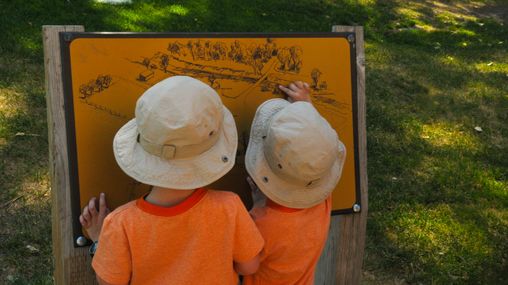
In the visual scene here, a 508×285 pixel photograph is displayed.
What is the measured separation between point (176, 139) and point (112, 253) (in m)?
0.40

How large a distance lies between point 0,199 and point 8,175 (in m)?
0.23

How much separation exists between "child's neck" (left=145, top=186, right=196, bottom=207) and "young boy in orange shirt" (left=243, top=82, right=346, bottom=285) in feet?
1.07

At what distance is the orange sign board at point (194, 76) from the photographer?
1.95 m

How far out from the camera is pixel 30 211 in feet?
11.3

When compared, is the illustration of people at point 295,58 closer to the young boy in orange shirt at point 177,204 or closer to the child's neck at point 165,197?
the young boy in orange shirt at point 177,204

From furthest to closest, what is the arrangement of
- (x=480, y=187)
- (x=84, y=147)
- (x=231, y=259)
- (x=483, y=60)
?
(x=483, y=60)
(x=480, y=187)
(x=84, y=147)
(x=231, y=259)

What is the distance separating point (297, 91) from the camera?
229 centimetres

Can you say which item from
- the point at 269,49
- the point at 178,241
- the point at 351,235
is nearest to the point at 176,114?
the point at 178,241

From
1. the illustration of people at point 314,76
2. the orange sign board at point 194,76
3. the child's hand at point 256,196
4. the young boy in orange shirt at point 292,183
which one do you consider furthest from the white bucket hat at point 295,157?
the illustration of people at point 314,76

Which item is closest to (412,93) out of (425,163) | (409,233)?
(425,163)

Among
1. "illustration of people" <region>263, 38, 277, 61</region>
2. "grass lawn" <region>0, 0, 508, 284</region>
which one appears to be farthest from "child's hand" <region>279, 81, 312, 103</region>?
"grass lawn" <region>0, 0, 508, 284</region>

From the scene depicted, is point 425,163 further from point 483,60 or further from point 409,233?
point 483,60

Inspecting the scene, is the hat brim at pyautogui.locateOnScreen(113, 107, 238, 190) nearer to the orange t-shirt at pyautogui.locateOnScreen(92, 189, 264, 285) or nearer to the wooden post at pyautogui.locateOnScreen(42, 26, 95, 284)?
the orange t-shirt at pyautogui.locateOnScreen(92, 189, 264, 285)

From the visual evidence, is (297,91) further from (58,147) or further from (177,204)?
(58,147)
